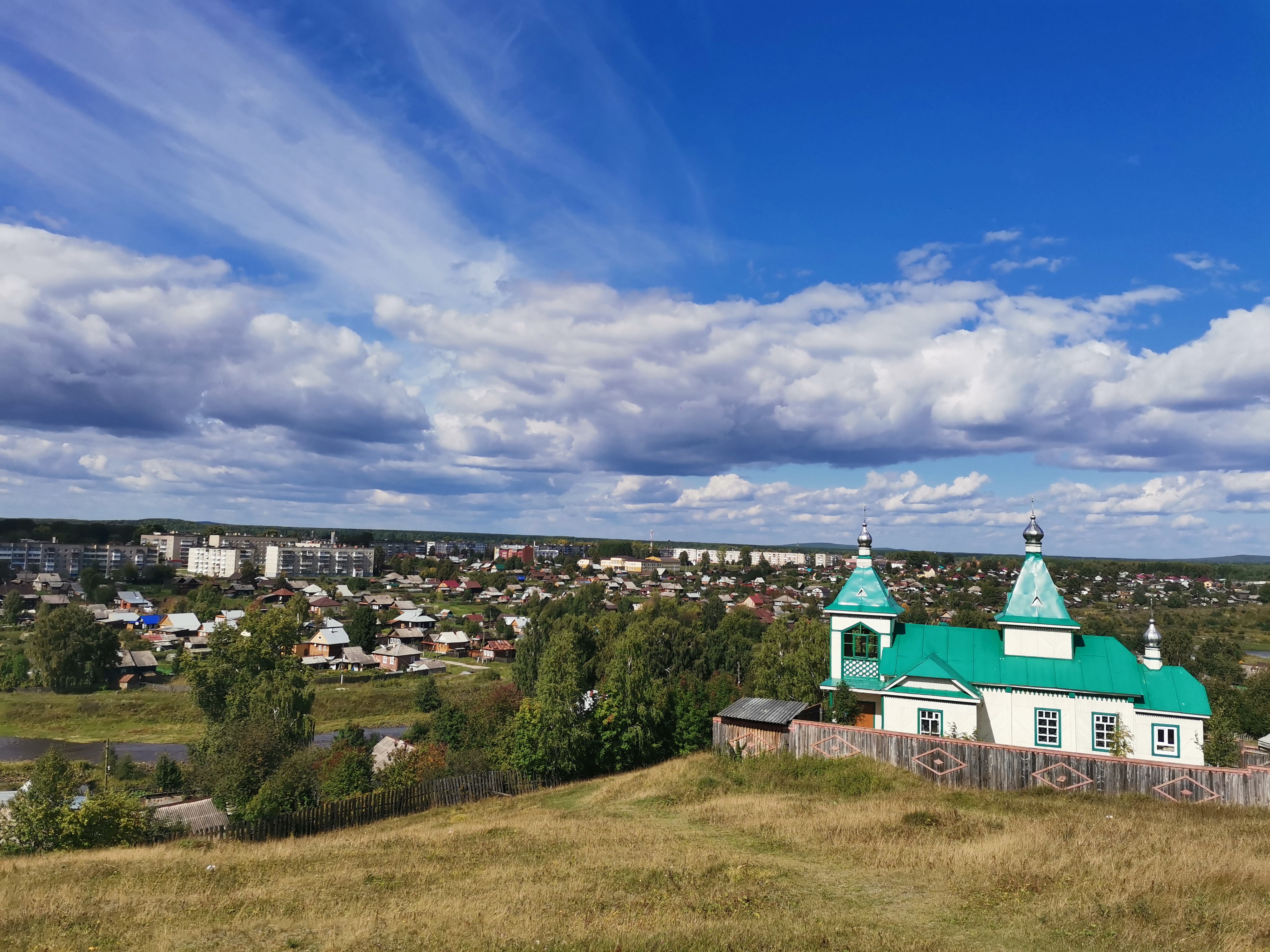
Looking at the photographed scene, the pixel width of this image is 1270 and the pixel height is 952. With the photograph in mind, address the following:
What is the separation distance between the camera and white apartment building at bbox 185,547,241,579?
186m

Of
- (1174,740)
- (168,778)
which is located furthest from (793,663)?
(168,778)

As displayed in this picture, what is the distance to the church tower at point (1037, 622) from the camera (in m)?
27.2

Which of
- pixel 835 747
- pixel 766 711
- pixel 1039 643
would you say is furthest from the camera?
pixel 1039 643

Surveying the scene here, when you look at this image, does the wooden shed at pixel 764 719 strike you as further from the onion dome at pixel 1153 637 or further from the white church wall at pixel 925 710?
the onion dome at pixel 1153 637

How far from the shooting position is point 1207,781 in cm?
1955

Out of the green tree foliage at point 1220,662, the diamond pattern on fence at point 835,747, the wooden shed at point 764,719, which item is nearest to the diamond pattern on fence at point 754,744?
the wooden shed at point 764,719

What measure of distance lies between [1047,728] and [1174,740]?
3557mm

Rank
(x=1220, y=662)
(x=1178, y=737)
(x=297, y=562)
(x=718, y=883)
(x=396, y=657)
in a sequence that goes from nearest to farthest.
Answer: (x=718, y=883), (x=1178, y=737), (x=1220, y=662), (x=396, y=657), (x=297, y=562)

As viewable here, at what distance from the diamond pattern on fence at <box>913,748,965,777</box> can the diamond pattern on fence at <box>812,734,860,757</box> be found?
1.84 meters

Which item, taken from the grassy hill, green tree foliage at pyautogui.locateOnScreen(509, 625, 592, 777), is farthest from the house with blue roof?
green tree foliage at pyautogui.locateOnScreen(509, 625, 592, 777)

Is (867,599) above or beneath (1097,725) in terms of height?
above

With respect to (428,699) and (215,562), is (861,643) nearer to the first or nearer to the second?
(428,699)

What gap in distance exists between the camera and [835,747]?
24.1 meters

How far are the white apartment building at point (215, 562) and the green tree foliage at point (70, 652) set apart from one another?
4356 inches
